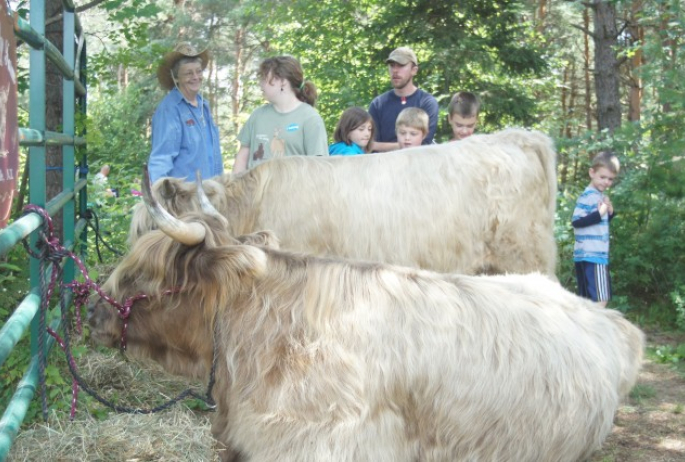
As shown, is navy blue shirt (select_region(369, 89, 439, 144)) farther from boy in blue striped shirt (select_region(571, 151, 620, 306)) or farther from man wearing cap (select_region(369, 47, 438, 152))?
boy in blue striped shirt (select_region(571, 151, 620, 306))

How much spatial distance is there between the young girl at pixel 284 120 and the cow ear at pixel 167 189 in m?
0.93

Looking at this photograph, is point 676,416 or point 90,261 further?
point 90,261

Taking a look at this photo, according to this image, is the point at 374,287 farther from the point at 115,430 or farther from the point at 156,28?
the point at 156,28

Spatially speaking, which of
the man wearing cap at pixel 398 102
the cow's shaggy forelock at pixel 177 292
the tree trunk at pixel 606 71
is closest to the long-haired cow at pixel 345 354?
the cow's shaggy forelock at pixel 177 292

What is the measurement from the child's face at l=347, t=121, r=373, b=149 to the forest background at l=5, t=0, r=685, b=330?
1813 millimetres

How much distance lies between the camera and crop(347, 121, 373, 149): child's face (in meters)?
6.98

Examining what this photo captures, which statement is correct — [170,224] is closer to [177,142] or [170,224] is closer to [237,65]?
[177,142]

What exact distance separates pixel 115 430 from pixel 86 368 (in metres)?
1.67

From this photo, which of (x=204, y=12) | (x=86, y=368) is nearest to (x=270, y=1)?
(x=204, y=12)

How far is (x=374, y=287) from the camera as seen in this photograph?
3.49 metres

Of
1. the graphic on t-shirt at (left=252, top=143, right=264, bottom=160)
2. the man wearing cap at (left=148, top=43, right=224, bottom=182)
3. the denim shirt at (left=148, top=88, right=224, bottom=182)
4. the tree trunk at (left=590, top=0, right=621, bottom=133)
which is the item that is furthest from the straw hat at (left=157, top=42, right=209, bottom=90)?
the tree trunk at (left=590, top=0, right=621, bottom=133)

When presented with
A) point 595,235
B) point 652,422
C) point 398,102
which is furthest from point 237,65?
point 652,422

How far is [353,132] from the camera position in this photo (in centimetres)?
700

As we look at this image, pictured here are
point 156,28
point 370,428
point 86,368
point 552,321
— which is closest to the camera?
point 370,428
